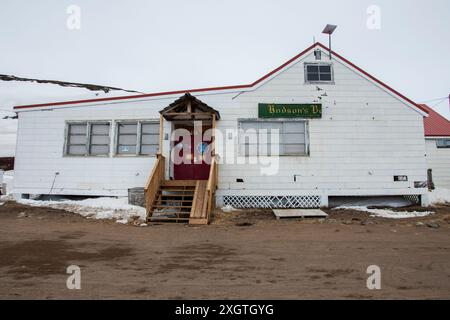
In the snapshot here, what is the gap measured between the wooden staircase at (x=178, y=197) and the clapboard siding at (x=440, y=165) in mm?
15830

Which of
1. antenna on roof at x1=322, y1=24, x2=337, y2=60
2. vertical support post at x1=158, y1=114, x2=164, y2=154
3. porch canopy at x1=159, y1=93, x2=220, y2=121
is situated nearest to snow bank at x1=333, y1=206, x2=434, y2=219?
porch canopy at x1=159, y1=93, x2=220, y2=121

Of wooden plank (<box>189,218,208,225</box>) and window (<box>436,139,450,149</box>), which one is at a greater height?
window (<box>436,139,450,149</box>)

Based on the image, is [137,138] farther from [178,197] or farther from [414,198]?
[414,198]

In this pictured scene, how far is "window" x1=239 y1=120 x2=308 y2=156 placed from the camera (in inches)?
452

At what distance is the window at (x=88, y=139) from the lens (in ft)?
40.3

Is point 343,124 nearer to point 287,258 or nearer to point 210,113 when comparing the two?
point 210,113

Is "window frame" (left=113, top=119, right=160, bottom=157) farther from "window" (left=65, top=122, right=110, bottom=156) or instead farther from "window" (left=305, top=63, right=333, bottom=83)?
"window" (left=305, top=63, right=333, bottom=83)

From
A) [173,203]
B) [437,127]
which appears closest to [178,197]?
[173,203]

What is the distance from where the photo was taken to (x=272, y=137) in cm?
1157

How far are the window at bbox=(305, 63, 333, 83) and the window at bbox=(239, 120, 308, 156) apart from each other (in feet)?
6.72

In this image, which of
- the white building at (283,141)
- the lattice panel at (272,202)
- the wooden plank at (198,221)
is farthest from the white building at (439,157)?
the wooden plank at (198,221)

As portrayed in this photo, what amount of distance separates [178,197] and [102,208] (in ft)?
10.1

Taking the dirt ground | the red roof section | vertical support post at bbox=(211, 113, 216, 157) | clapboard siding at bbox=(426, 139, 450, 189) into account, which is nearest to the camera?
the dirt ground
